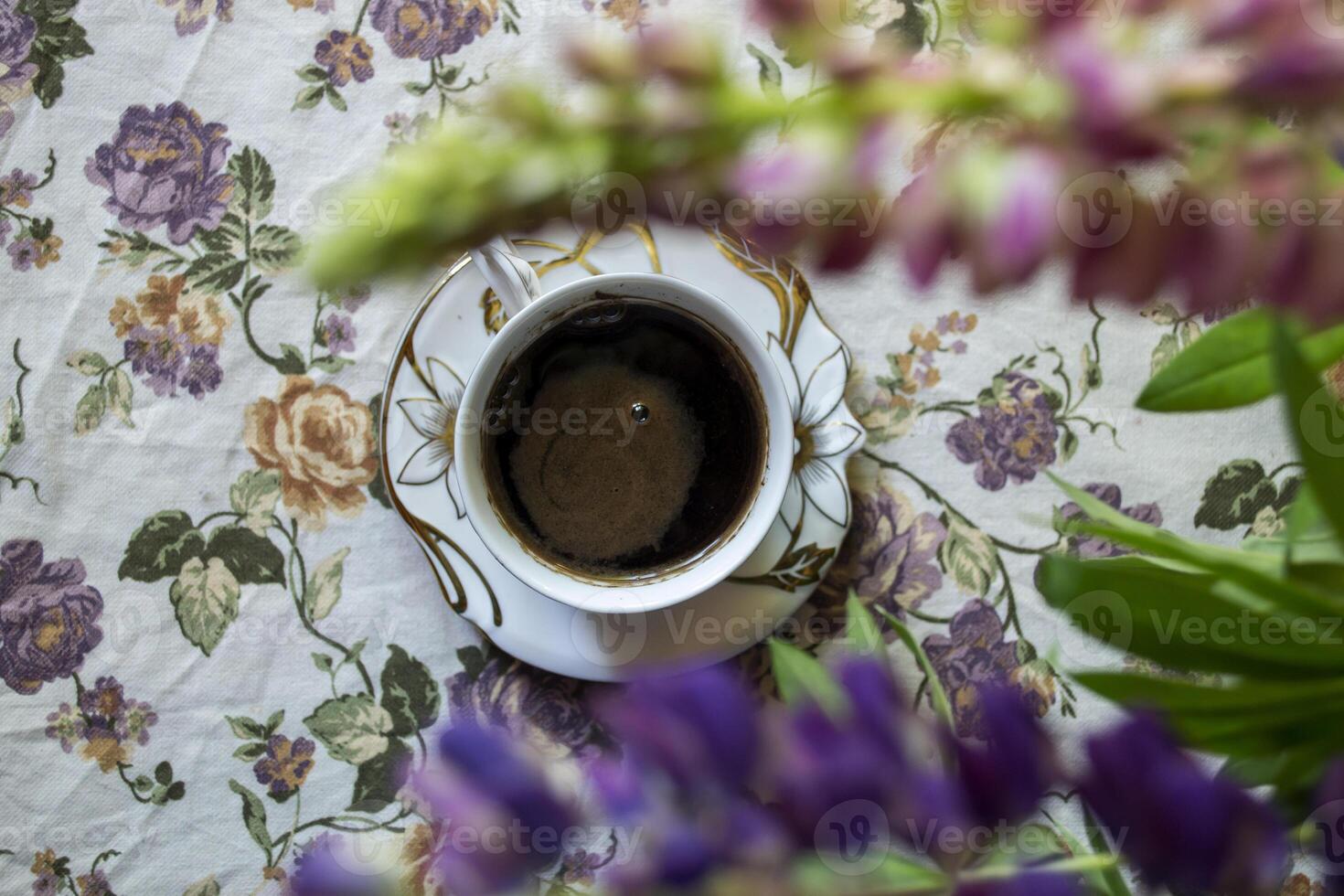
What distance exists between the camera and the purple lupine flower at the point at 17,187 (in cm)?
68

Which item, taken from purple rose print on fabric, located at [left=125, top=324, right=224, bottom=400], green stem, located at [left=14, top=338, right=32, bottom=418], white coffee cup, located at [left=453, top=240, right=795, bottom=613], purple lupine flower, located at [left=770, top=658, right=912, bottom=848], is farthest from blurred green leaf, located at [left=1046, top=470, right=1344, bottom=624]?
green stem, located at [left=14, top=338, right=32, bottom=418]

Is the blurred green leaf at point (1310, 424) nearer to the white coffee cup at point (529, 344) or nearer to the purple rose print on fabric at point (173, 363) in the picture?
the white coffee cup at point (529, 344)

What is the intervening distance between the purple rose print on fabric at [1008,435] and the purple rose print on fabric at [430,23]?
419 millimetres

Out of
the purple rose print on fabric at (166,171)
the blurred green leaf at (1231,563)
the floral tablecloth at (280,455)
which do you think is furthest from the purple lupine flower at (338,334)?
the blurred green leaf at (1231,563)

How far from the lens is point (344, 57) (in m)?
0.68

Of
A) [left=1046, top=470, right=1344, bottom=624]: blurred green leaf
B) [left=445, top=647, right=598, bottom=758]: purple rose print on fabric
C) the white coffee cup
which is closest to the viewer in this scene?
[left=1046, top=470, right=1344, bottom=624]: blurred green leaf

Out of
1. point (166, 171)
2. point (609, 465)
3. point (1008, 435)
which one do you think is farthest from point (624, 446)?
point (166, 171)

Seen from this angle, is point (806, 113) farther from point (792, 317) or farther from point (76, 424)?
point (76, 424)

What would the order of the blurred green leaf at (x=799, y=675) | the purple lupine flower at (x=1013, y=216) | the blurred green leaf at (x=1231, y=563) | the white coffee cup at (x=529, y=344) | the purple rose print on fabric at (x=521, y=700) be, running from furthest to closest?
1. the purple rose print on fabric at (x=521, y=700)
2. the white coffee cup at (x=529, y=344)
3. the blurred green leaf at (x=799, y=675)
4. the blurred green leaf at (x=1231, y=563)
5. the purple lupine flower at (x=1013, y=216)

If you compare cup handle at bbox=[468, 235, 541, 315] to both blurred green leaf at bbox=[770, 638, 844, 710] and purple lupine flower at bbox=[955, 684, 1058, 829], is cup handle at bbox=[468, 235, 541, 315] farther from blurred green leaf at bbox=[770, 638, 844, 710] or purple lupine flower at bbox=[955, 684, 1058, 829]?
purple lupine flower at bbox=[955, 684, 1058, 829]

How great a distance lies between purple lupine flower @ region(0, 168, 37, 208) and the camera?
2.24 ft

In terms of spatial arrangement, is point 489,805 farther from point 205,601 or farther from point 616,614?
point 205,601

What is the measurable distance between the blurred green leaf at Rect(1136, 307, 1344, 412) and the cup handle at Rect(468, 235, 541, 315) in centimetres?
33

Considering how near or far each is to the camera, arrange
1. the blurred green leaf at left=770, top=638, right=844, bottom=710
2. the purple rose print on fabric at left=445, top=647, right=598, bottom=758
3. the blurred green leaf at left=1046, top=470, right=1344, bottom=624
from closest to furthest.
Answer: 1. the blurred green leaf at left=1046, top=470, right=1344, bottom=624
2. the blurred green leaf at left=770, top=638, right=844, bottom=710
3. the purple rose print on fabric at left=445, top=647, right=598, bottom=758
